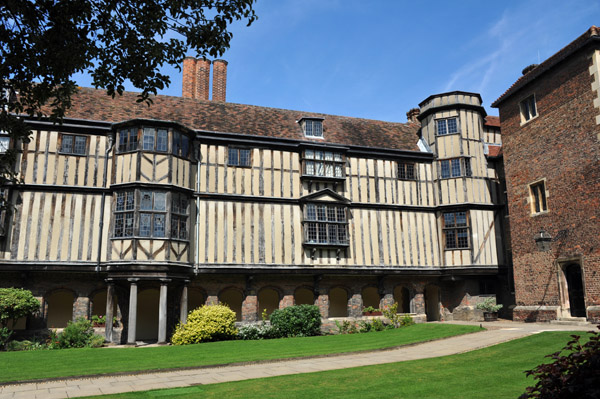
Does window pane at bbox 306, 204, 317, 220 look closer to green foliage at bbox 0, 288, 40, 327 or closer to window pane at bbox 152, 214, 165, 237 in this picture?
window pane at bbox 152, 214, 165, 237

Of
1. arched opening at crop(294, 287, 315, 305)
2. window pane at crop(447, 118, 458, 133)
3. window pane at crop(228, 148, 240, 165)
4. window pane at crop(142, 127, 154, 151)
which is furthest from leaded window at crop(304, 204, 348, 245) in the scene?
window pane at crop(142, 127, 154, 151)

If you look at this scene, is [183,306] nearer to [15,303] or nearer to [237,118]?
[15,303]

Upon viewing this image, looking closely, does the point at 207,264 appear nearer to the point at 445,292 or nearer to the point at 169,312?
the point at 169,312

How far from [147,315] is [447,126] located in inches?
713

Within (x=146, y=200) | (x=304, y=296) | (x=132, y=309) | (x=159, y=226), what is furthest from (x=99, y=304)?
(x=304, y=296)

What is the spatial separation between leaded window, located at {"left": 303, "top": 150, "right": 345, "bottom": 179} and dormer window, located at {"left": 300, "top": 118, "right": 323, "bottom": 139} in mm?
1742

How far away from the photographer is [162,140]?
813 inches

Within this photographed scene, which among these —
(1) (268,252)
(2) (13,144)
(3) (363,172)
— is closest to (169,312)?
(1) (268,252)

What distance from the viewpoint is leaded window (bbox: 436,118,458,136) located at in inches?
1000

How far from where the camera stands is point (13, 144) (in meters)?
19.6

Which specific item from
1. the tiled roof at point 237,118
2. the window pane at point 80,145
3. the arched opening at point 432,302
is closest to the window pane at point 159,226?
the window pane at point 80,145

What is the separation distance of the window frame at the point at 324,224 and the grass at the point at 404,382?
1114 cm

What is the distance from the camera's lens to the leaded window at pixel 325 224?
2302 cm

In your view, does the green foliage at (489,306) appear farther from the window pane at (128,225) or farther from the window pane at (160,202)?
the window pane at (128,225)
